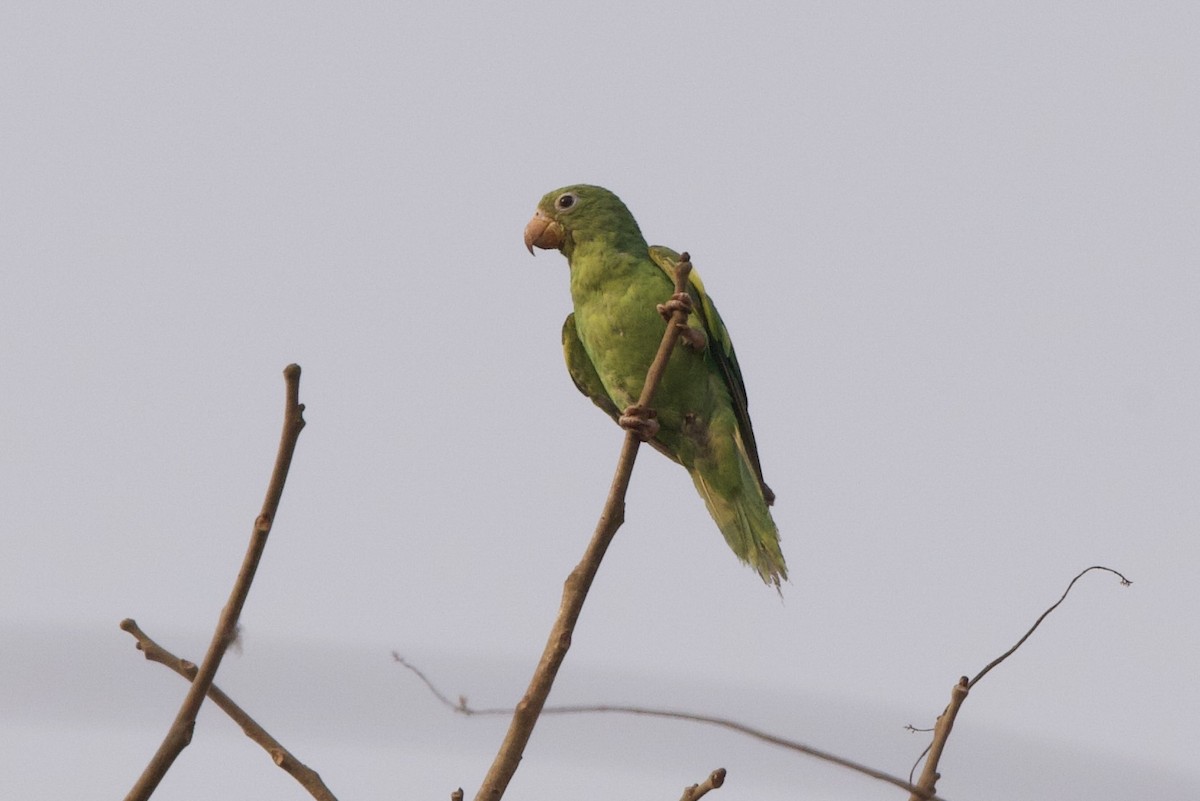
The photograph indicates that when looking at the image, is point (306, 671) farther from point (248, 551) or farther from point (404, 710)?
point (248, 551)

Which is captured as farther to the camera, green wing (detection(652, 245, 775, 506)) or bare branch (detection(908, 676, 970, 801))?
green wing (detection(652, 245, 775, 506))

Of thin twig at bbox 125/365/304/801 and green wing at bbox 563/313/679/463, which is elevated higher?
green wing at bbox 563/313/679/463

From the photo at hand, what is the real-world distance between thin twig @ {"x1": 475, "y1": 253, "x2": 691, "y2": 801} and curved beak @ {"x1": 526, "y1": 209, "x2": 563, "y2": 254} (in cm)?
275

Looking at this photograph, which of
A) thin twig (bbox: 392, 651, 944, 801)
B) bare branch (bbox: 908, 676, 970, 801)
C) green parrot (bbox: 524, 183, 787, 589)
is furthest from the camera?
green parrot (bbox: 524, 183, 787, 589)

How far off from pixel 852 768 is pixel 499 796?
482 millimetres

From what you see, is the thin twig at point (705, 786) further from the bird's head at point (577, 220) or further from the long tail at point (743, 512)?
the bird's head at point (577, 220)

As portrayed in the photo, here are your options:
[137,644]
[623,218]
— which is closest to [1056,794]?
[623,218]

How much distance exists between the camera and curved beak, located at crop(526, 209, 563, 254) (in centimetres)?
525

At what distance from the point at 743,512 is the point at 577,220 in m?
1.27

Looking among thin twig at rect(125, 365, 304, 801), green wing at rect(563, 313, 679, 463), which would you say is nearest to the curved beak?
green wing at rect(563, 313, 679, 463)

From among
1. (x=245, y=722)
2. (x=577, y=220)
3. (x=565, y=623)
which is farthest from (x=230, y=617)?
(x=577, y=220)

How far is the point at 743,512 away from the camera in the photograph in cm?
475

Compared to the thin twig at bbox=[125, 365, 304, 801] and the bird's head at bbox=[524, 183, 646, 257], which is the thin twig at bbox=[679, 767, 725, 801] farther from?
the bird's head at bbox=[524, 183, 646, 257]

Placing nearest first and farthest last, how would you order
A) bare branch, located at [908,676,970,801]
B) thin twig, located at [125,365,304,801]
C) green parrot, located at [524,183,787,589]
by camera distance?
thin twig, located at [125,365,304,801]
bare branch, located at [908,676,970,801]
green parrot, located at [524,183,787,589]
